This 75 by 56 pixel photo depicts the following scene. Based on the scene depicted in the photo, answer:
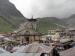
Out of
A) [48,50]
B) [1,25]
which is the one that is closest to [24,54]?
[48,50]

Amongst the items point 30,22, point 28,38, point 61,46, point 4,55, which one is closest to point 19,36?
point 28,38

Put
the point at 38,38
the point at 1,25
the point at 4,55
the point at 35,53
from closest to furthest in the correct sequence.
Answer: the point at 35,53 < the point at 4,55 < the point at 38,38 < the point at 1,25

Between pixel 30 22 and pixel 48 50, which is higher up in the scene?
A: pixel 30 22

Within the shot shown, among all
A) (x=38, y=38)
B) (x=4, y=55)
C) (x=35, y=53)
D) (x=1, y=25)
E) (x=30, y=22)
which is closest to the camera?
(x=35, y=53)

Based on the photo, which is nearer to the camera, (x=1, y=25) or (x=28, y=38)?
(x=28, y=38)

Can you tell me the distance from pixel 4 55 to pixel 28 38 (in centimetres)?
2392

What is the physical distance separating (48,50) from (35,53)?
3.75ft

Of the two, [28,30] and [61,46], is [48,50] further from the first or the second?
[28,30]

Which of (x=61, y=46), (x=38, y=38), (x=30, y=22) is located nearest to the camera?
(x=61, y=46)

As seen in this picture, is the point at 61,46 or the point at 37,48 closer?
the point at 37,48

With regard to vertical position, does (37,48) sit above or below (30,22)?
below

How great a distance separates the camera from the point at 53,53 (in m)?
19.2

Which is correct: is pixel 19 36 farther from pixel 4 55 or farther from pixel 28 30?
pixel 4 55

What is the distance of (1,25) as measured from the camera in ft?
516
